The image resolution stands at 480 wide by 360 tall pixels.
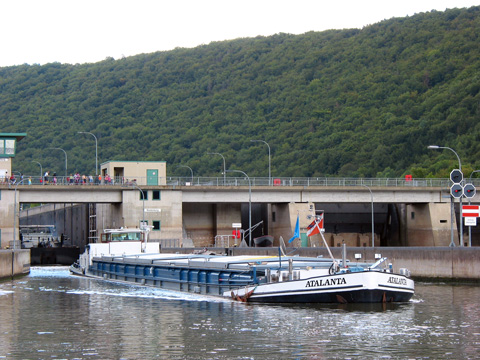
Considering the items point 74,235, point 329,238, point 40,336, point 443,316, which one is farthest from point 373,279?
point 74,235

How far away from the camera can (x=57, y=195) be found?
80875 mm

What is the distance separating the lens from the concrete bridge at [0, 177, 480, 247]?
3214 inches

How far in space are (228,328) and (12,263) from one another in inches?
1238

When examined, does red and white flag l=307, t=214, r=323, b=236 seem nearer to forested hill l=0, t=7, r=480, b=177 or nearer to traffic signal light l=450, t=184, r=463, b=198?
traffic signal light l=450, t=184, r=463, b=198

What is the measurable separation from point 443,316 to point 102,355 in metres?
16.6

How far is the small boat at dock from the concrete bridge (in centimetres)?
2876

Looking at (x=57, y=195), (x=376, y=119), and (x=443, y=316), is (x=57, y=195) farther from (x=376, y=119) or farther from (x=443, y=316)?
(x=376, y=119)

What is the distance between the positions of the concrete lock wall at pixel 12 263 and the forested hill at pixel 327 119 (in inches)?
2806

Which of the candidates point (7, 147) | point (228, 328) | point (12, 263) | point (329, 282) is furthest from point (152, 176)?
point (228, 328)

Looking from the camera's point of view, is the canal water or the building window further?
the building window

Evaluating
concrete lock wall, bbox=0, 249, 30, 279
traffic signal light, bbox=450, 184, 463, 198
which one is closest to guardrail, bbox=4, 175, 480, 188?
concrete lock wall, bbox=0, 249, 30, 279

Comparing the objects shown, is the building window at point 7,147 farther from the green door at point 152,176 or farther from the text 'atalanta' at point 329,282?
the text 'atalanta' at point 329,282

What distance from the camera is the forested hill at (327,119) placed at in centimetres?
14000

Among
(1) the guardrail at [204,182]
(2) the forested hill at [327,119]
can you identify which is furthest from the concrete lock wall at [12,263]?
(2) the forested hill at [327,119]
